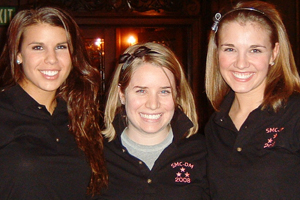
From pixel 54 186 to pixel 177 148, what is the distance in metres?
0.75

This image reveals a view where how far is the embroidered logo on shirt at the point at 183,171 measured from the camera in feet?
7.02

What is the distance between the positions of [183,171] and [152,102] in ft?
1.46

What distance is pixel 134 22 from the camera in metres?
4.71

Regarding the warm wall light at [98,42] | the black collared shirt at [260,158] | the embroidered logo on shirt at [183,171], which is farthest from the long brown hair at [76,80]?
the warm wall light at [98,42]

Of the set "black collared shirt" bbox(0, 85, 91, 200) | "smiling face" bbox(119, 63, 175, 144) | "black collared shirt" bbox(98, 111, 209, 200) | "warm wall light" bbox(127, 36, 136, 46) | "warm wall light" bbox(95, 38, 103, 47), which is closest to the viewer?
"black collared shirt" bbox(0, 85, 91, 200)

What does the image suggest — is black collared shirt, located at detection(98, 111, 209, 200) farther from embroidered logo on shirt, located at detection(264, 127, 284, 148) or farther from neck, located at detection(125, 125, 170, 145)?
embroidered logo on shirt, located at detection(264, 127, 284, 148)

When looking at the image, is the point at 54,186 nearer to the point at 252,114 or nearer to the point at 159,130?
the point at 159,130

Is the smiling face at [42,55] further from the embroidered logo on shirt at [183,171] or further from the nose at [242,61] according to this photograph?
the nose at [242,61]

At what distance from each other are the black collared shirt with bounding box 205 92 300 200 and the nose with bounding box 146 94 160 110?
17.8 inches

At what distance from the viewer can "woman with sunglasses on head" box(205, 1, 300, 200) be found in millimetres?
1928

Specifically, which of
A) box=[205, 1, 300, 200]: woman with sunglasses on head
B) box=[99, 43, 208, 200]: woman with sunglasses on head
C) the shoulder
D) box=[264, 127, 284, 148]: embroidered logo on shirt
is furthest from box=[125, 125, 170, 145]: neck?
box=[264, 127, 284, 148]: embroidered logo on shirt

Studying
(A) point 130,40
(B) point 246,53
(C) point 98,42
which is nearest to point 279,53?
(B) point 246,53

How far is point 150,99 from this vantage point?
2.16 meters

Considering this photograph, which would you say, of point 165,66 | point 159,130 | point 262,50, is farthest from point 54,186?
point 262,50
